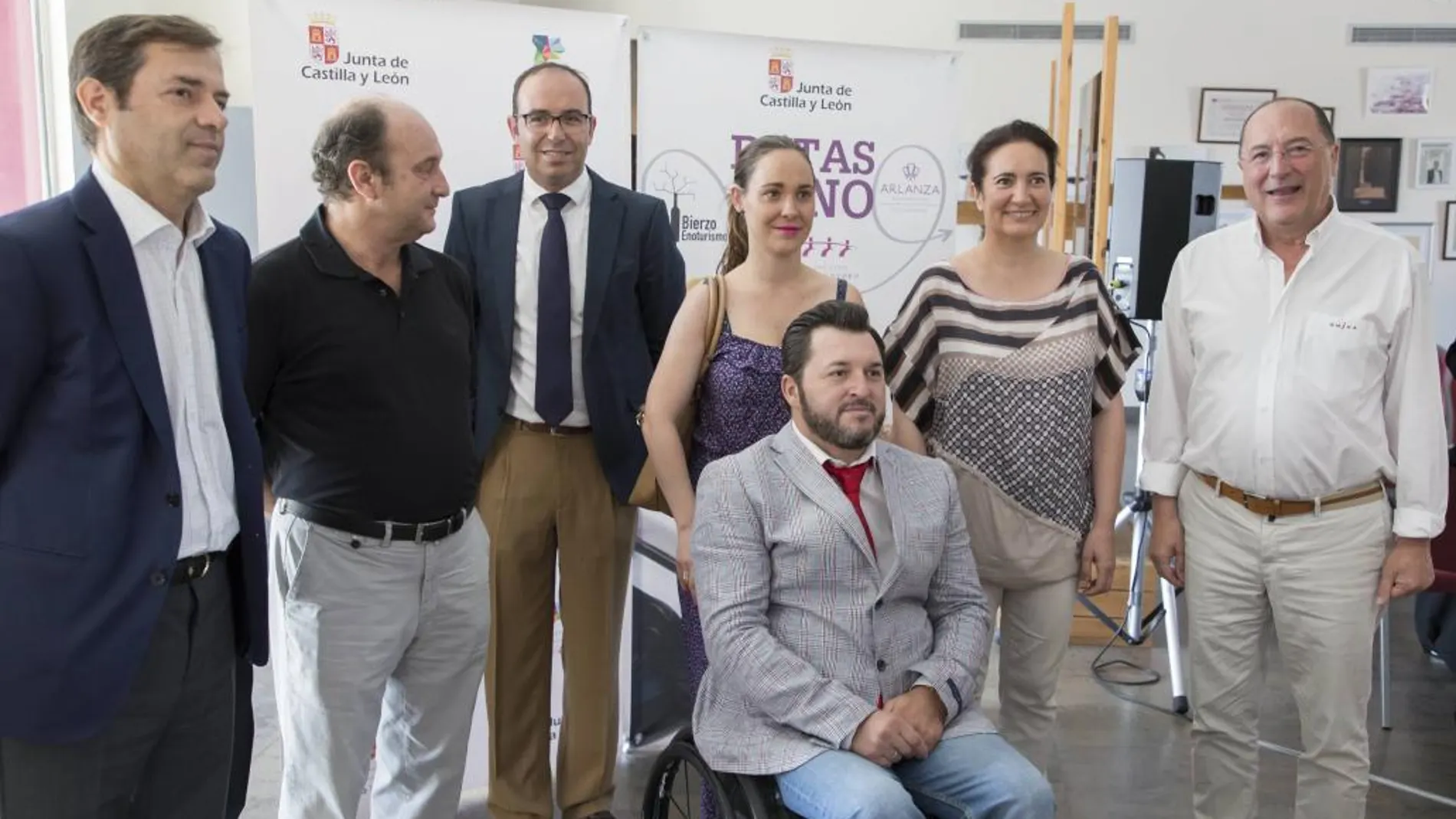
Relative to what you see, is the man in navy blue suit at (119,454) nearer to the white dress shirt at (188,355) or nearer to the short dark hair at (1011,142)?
the white dress shirt at (188,355)

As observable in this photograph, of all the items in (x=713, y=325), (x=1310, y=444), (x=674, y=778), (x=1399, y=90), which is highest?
(x=1399, y=90)

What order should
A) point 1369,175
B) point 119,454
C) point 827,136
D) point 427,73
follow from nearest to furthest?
point 119,454, point 427,73, point 827,136, point 1369,175

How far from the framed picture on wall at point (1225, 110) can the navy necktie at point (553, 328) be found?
579 cm

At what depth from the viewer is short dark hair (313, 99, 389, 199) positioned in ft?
6.50

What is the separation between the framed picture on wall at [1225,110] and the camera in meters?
7.11

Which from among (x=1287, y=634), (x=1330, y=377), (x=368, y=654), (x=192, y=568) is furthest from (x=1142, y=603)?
(x=192, y=568)

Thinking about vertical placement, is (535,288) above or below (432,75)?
below

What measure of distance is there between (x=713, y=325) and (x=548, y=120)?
0.63 metres

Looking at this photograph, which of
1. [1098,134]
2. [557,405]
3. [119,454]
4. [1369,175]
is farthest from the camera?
[1369,175]

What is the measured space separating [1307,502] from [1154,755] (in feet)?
4.83

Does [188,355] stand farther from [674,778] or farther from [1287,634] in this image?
[1287,634]

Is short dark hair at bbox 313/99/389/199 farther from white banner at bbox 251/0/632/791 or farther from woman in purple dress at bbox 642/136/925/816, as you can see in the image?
white banner at bbox 251/0/632/791

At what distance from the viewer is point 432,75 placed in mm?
2961

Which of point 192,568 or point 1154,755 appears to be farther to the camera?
point 1154,755
